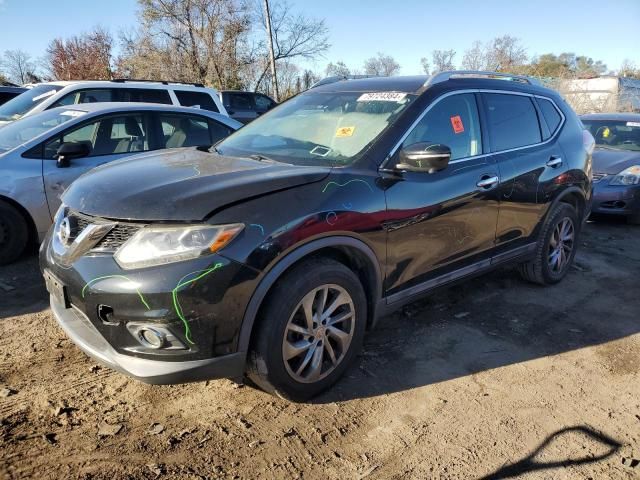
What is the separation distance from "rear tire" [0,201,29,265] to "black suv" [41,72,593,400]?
2.09 m

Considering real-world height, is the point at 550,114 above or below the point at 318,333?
above

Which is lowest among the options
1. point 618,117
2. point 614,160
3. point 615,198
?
point 615,198

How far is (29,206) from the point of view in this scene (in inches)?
186

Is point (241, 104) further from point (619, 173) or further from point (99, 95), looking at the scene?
point (619, 173)

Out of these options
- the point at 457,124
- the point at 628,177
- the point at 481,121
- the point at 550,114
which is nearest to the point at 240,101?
the point at 628,177

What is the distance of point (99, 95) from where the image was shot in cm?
791

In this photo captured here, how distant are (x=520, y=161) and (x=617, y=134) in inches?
227

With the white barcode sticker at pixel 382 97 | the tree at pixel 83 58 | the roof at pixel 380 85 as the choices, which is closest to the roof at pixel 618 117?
the roof at pixel 380 85

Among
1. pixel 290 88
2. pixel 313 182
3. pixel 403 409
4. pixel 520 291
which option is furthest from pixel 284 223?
pixel 290 88

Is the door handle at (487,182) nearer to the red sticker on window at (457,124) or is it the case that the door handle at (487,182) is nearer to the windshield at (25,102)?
the red sticker on window at (457,124)

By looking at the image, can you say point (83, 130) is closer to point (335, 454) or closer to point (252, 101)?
point (335, 454)

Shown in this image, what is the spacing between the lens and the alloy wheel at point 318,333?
2.65 metres

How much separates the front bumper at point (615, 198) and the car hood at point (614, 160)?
0.18 meters

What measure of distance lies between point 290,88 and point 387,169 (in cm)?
2907
